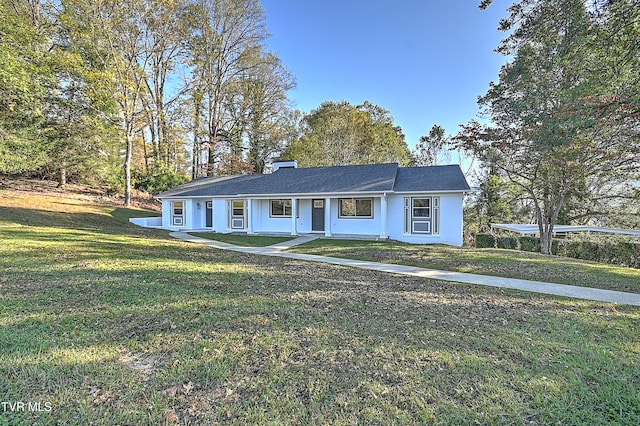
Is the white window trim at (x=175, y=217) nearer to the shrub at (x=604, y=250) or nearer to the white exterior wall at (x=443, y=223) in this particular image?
the white exterior wall at (x=443, y=223)

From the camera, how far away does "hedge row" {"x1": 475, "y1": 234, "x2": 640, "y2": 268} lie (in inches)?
558

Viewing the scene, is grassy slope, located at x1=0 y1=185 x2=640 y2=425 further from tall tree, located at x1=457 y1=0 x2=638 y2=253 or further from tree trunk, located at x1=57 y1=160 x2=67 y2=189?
tree trunk, located at x1=57 y1=160 x2=67 y2=189

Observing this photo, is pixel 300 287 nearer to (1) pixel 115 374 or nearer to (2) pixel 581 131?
(1) pixel 115 374

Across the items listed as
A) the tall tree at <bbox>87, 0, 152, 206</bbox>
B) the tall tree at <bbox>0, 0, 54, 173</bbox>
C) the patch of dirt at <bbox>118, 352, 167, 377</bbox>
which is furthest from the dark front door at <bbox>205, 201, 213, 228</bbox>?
the patch of dirt at <bbox>118, 352, 167, 377</bbox>

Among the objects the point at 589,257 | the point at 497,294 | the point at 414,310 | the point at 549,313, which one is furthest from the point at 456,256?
the point at 589,257

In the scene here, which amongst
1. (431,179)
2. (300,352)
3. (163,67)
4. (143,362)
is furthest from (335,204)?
(163,67)

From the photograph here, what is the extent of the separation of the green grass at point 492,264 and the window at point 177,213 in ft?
35.1

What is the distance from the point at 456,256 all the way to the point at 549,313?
588cm

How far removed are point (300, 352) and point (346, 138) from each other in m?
28.3

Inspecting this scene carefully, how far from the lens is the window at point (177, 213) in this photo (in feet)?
64.6

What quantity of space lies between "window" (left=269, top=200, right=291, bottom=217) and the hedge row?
11.0 metres

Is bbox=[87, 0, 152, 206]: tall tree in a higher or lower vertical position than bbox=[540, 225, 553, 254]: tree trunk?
higher

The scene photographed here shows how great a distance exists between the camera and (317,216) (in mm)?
16969

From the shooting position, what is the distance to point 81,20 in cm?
2044
